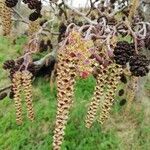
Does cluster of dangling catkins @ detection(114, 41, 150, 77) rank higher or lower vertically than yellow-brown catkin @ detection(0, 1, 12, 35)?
lower

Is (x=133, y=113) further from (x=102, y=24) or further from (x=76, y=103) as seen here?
(x=102, y=24)

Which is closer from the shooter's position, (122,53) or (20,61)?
(122,53)

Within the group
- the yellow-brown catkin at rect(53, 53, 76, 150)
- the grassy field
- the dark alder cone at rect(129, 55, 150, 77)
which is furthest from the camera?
the grassy field

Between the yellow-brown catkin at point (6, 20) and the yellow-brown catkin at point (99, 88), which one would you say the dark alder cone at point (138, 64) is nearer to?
the yellow-brown catkin at point (99, 88)

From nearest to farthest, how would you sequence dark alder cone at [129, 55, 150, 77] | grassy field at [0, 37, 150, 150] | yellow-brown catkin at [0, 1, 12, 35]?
1. dark alder cone at [129, 55, 150, 77]
2. yellow-brown catkin at [0, 1, 12, 35]
3. grassy field at [0, 37, 150, 150]

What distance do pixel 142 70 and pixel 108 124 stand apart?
11.6ft

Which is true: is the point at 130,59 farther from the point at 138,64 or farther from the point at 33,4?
the point at 33,4

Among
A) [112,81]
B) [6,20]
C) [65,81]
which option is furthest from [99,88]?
[6,20]

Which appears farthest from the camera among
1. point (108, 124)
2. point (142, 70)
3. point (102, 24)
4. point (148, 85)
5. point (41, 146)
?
point (148, 85)

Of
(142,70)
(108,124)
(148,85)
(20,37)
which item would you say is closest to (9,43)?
(20,37)

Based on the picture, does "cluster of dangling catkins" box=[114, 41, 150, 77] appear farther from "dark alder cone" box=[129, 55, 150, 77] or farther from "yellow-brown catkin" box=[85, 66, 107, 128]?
"yellow-brown catkin" box=[85, 66, 107, 128]

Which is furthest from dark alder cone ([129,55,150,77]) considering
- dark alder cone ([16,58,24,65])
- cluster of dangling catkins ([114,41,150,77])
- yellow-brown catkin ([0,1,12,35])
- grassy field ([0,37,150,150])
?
grassy field ([0,37,150,150])

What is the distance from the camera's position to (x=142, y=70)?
2.38 metres

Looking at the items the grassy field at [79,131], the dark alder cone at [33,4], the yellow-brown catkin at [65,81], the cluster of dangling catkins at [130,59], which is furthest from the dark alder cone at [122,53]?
the grassy field at [79,131]
